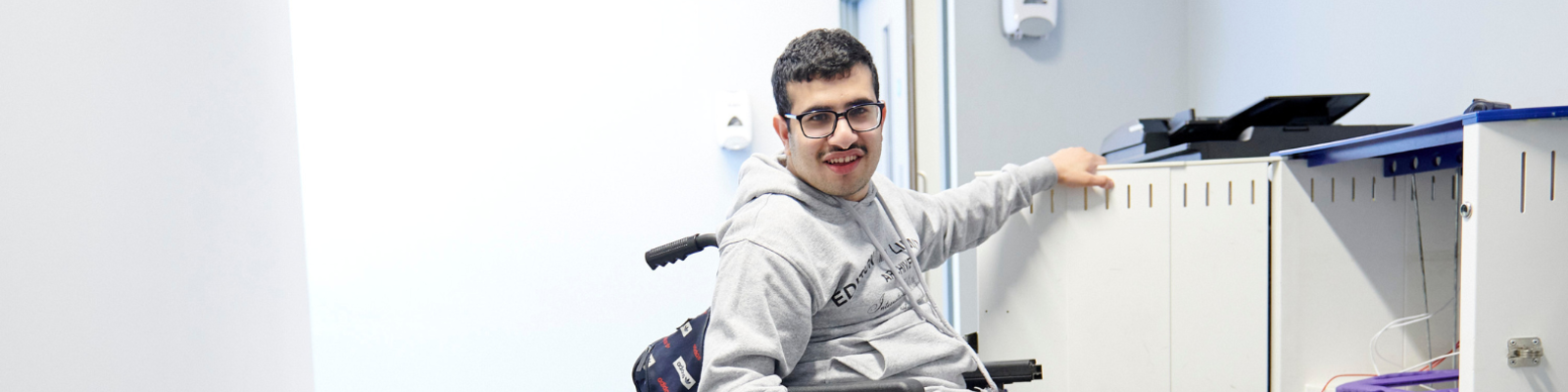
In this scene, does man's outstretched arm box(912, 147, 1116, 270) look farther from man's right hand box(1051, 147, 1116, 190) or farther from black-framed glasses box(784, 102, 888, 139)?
black-framed glasses box(784, 102, 888, 139)

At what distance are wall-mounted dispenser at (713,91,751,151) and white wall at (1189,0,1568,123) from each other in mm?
1215

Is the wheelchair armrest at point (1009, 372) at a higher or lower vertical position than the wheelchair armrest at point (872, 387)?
lower

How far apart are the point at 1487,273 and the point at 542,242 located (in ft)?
6.59

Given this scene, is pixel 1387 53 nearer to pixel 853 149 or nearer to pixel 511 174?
pixel 853 149

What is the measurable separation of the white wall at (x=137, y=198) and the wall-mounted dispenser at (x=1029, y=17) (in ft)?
5.31

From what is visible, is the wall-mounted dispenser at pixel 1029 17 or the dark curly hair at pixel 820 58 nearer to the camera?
the dark curly hair at pixel 820 58

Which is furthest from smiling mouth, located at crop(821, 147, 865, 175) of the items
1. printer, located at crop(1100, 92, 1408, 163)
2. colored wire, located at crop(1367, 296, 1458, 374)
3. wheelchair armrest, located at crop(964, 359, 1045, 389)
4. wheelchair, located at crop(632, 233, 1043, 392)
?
colored wire, located at crop(1367, 296, 1458, 374)

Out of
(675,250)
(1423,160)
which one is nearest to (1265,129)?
(1423,160)

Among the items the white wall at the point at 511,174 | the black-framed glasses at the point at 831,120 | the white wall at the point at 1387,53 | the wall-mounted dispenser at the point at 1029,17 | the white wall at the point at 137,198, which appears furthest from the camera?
the white wall at the point at 511,174

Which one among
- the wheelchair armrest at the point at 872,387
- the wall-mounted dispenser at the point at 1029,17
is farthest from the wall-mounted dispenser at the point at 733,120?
the wheelchair armrest at the point at 872,387

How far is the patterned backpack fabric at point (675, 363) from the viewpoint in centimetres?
100

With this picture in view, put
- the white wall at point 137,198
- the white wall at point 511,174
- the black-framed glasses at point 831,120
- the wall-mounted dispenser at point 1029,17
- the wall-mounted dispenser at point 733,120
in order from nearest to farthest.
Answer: the white wall at point 137,198 < the black-framed glasses at point 831,120 < the wall-mounted dispenser at point 1029,17 < the white wall at point 511,174 < the wall-mounted dispenser at point 733,120

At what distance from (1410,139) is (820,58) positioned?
0.69 metres

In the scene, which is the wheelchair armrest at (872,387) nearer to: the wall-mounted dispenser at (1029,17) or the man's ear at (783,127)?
the man's ear at (783,127)
